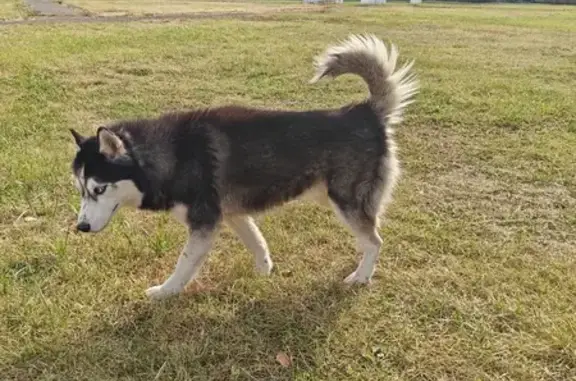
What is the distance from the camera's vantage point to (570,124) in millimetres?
6492

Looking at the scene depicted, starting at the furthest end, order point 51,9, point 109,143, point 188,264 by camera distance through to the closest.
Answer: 1. point 51,9
2. point 188,264
3. point 109,143

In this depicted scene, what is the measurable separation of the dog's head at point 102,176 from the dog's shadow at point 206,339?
1.71 feet

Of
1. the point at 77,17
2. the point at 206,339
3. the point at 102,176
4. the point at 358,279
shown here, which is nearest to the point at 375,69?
the point at 358,279

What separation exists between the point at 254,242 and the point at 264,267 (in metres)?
0.16

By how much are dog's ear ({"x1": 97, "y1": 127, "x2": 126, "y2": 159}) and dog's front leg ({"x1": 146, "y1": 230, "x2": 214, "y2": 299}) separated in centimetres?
57

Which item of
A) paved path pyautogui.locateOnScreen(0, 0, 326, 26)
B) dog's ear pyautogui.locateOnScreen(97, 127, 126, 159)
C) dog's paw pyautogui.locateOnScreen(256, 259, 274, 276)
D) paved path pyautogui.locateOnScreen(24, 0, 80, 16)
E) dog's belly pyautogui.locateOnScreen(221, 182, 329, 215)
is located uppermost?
dog's ear pyautogui.locateOnScreen(97, 127, 126, 159)

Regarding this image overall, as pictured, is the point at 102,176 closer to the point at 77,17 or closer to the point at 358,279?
the point at 358,279

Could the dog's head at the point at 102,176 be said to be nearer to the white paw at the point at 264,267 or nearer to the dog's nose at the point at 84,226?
the dog's nose at the point at 84,226

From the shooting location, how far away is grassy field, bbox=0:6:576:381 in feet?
8.57

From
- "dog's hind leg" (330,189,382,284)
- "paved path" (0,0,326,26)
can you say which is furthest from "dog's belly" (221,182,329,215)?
"paved path" (0,0,326,26)

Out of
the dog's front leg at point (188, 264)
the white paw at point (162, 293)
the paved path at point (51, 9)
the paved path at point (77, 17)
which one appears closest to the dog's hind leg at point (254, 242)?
the dog's front leg at point (188, 264)

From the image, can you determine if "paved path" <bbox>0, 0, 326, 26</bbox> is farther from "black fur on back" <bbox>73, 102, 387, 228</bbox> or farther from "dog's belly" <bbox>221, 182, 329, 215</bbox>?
"dog's belly" <bbox>221, 182, 329, 215</bbox>

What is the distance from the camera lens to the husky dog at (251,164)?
2.82m

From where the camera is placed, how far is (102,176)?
107 inches
